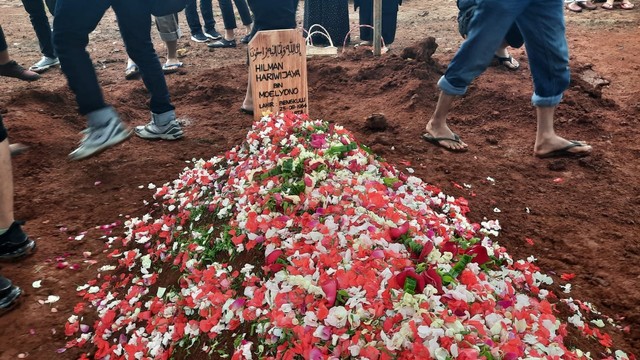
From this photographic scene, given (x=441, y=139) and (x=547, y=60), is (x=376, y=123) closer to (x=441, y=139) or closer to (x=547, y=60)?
(x=441, y=139)

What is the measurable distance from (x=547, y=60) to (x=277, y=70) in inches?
72.8

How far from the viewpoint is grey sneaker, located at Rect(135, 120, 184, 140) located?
3844 millimetres

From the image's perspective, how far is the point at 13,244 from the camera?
8.16ft

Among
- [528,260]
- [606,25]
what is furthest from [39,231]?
[606,25]

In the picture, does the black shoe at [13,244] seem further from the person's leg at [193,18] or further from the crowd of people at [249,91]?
the person's leg at [193,18]

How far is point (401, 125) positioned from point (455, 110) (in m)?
0.68

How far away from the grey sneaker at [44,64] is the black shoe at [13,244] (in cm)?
372

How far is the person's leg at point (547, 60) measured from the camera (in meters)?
3.19

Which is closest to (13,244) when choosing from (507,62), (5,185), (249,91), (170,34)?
(5,185)

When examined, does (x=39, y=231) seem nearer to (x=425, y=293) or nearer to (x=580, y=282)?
(x=425, y=293)

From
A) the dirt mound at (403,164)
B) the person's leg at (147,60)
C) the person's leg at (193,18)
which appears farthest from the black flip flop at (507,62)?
the person's leg at (193,18)

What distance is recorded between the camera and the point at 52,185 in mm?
3227

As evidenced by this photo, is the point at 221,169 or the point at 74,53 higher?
the point at 74,53

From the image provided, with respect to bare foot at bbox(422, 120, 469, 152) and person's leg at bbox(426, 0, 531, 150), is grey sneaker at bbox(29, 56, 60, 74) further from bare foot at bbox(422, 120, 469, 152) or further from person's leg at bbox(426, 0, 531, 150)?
person's leg at bbox(426, 0, 531, 150)
